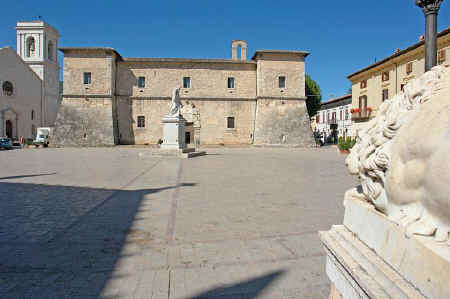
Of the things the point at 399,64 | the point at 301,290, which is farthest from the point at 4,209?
the point at 399,64

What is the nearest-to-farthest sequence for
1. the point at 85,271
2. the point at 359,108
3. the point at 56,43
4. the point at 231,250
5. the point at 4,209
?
the point at 85,271, the point at 231,250, the point at 4,209, the point at 359,108, the point at 56,43

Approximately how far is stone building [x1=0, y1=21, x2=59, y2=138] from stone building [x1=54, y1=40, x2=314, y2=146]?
10942 millimetres

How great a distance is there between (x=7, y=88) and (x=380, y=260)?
1754 inches

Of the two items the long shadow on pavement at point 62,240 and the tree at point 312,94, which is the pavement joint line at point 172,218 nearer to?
the long shadow on pavement at point 62,240

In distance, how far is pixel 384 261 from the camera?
1.38 m

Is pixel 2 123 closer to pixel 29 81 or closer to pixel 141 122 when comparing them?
pixel 29 81

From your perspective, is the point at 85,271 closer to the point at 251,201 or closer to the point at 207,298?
the point at 207,298

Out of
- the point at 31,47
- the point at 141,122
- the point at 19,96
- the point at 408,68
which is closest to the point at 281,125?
the point at 408,68

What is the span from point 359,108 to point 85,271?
31.3m

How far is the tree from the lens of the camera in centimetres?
3922

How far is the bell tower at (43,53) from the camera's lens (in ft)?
127

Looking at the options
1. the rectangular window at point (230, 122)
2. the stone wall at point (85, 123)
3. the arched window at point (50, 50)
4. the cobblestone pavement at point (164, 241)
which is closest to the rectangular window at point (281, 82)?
the rectangular window at point (230, 122)

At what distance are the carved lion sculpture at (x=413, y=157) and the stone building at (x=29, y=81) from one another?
41697 mm

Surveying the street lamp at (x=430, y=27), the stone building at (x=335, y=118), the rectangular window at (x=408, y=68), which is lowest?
the street lamp at (x=430, y=27)
